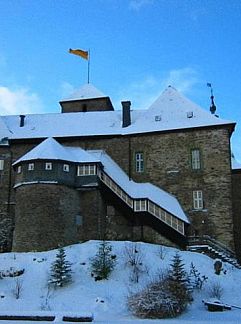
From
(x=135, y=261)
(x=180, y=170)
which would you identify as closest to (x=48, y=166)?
(x=180, y=170)

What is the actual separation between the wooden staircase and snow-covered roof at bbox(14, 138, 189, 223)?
1497 mm

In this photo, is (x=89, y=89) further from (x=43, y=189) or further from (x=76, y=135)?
(x=43, y=189)

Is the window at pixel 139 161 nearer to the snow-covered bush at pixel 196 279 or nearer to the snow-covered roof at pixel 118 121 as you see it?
the snow-covered roof at pixel 118 121

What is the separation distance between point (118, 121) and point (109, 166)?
5382 millimetres

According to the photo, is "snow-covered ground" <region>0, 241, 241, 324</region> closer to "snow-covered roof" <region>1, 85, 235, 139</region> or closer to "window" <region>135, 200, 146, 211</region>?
"window" <region>135, 200, 146, 211</region>

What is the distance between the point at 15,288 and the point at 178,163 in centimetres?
1796

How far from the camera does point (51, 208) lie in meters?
30.6

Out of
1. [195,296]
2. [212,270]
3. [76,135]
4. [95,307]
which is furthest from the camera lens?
[76,135]

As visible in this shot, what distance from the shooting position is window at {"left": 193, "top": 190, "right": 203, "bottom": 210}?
3484 centimetres

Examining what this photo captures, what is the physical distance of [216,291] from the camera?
69.7 feet

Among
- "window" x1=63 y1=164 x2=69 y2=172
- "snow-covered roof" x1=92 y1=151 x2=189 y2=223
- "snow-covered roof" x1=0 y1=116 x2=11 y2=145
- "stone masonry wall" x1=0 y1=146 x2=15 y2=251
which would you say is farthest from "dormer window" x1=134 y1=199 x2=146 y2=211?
"snow-covered roof" x1=0 y1=116 x2=11 y2=145

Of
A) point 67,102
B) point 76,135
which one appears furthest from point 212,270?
point 67,102

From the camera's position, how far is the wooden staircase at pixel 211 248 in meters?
30.0

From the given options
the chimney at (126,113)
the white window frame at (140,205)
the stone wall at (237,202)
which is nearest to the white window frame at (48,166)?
the white window frame at (140,205)
